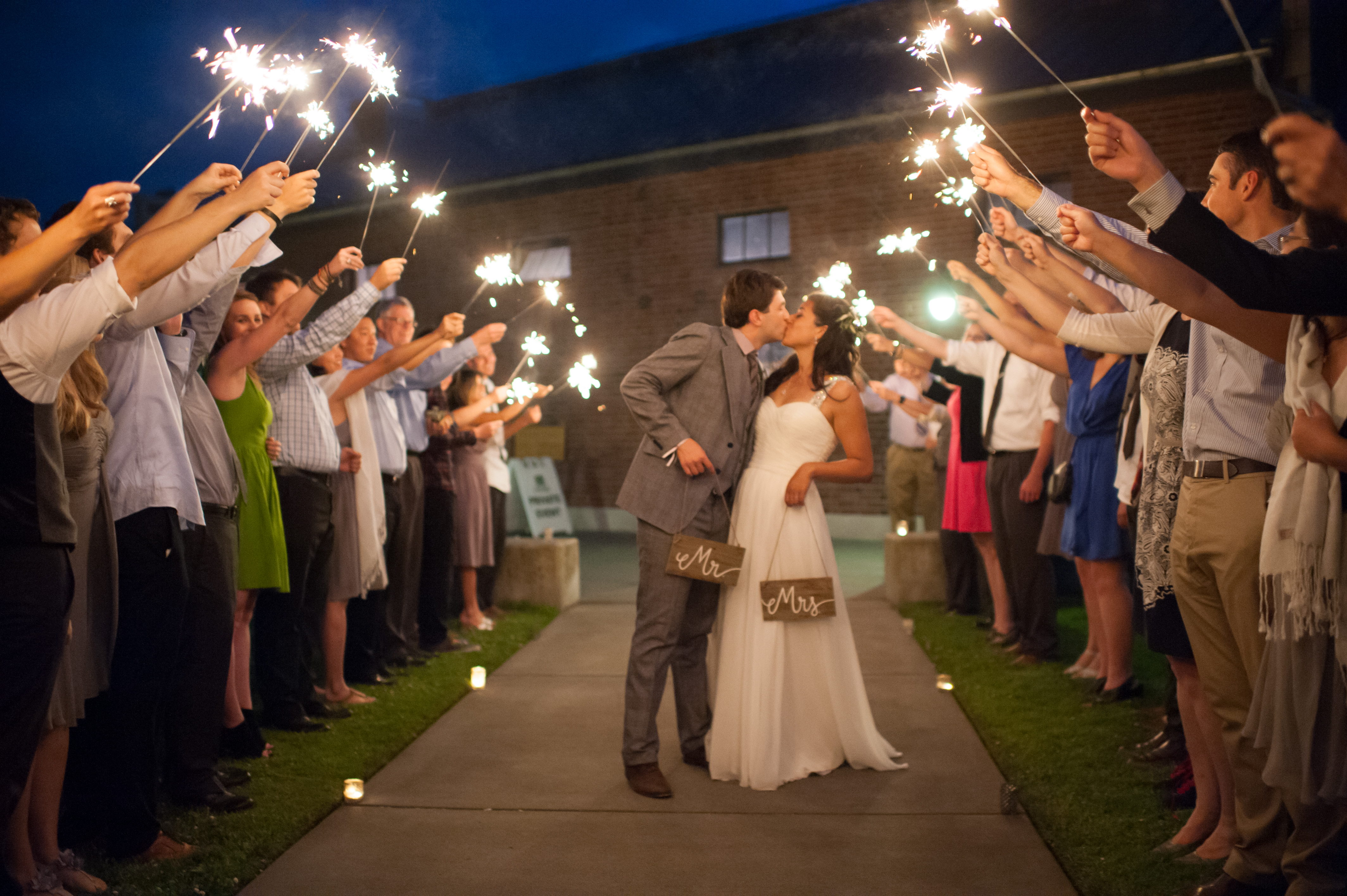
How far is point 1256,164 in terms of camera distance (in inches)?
112

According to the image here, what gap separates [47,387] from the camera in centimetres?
227

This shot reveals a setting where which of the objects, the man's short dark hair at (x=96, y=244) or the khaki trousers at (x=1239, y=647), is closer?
the khaki trousers at (x=1239, y=647)

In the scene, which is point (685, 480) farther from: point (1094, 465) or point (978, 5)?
point (1094, 465)

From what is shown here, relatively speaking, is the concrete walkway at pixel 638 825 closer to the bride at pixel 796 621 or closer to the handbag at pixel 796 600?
the bride at pixel 796 621

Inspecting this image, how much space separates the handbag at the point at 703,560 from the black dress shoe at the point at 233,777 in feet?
6.41

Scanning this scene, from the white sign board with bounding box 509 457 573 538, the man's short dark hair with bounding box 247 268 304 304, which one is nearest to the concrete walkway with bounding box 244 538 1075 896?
the man's short dark hair with bounding box 247 268 304 304

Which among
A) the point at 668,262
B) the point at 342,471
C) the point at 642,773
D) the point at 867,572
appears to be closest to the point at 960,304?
the point at 642,773

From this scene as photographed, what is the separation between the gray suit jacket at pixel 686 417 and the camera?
167 inches

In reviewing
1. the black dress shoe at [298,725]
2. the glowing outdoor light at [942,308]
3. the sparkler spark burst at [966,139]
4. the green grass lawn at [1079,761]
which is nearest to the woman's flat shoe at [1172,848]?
the green grass lawn at [1079,761]

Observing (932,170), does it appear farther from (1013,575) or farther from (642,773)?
(642,773)

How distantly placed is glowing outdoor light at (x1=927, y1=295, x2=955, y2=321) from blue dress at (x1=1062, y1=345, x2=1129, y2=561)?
8182 mm

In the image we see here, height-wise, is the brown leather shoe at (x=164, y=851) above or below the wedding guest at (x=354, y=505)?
below

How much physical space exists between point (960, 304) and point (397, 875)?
3.96 meters

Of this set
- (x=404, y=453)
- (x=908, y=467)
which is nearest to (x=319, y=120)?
(x=404, y=453)
